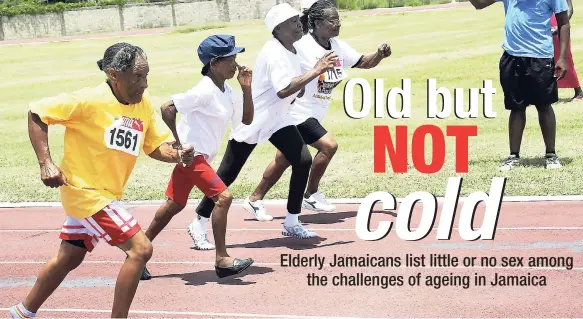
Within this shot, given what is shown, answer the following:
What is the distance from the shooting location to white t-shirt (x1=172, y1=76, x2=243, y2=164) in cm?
895

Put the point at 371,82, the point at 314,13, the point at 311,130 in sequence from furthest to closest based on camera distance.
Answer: the point at 371,82 → the point at 311,130 → the point at 314,13

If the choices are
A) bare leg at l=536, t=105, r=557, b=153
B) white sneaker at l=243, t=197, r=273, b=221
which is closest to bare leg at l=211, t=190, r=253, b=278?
white sneaker at l=243, t=197, r=273, b=221

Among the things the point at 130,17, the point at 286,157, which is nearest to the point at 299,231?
the point at 286,157

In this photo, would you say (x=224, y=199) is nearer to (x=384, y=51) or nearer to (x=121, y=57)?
(x=121, y=57)

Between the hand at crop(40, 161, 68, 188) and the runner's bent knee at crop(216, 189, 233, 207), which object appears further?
the runner's bent knee at crop(216, 189, 233, 207)

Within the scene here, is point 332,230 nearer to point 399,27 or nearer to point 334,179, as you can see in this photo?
point 334,179

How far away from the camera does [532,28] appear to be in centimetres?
1320

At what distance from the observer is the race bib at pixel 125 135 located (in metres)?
6.91

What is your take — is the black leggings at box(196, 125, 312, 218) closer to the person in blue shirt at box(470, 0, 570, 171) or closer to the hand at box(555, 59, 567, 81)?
the person in blue shirt at box(470, 0, 570, 171)

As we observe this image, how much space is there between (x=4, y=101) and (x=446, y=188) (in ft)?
60.1

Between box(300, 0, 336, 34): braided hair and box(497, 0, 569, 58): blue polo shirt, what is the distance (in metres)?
3.23

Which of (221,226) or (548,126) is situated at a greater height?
(221,226)

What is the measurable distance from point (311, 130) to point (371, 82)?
52.6 ft

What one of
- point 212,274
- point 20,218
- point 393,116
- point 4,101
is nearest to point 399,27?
point 4,101
